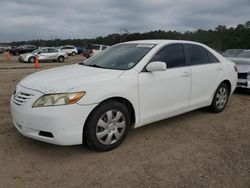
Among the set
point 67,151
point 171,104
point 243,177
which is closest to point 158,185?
point 243,177

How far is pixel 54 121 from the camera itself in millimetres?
3266

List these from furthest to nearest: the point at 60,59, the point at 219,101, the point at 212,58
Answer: the point at 60,59, the point at 219,101, the point at 212,58

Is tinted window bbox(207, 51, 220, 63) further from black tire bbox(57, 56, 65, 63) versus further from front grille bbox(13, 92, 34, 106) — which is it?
black tire bbox(57, 56, 65, 63)

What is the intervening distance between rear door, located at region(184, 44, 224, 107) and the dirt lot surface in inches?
24.7

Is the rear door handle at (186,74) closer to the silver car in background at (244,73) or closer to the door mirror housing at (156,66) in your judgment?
the door mirror housing at (156,66)

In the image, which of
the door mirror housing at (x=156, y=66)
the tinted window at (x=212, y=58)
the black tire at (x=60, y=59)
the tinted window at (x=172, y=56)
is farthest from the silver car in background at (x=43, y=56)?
the door mirror housing at (x=156, y=66)

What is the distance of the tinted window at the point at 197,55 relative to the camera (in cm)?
500

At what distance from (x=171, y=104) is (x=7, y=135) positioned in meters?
2.76

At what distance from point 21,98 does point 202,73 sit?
10.7ft

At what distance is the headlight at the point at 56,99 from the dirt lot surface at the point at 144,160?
784 millimetres

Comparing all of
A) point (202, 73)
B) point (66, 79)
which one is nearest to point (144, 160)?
point (66, 79)

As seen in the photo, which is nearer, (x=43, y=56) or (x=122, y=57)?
(x=122, y=57)

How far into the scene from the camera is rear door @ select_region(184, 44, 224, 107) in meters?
4.92

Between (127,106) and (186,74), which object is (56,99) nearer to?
(127,106)
